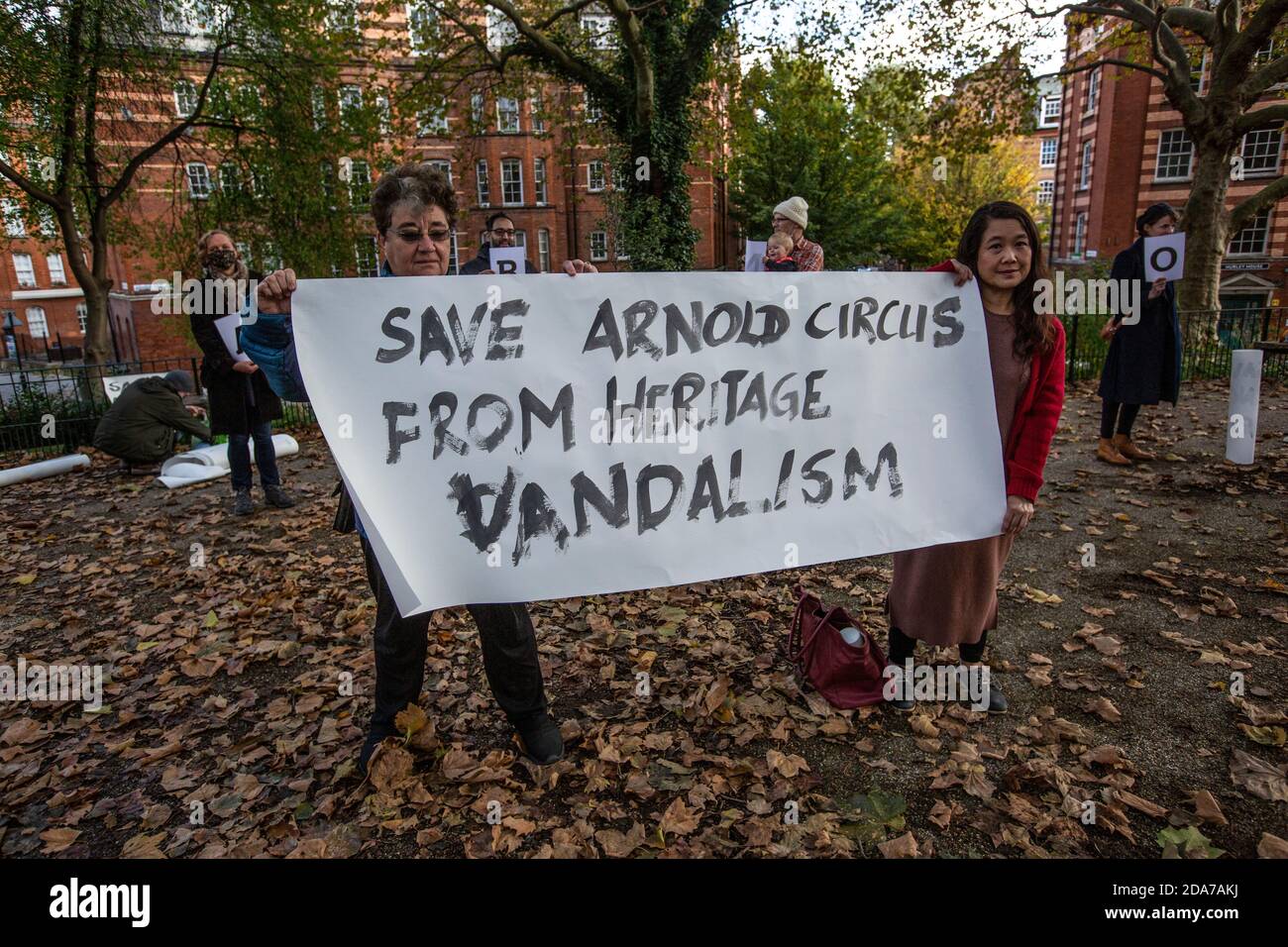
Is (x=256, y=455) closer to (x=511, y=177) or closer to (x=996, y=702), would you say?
(x=996, y=702)

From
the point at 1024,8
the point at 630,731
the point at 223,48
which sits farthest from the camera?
the point at 1024,8

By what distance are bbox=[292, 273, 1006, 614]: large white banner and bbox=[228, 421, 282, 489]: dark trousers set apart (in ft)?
16.0

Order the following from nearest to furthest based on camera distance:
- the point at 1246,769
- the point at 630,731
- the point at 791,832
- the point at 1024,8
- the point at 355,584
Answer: the point at 791,832, the point at 1246,769, the point at 630,731, the point at 355,584, the point at 1024,8

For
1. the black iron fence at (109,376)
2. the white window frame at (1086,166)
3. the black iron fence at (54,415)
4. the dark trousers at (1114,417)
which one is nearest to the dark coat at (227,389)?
the black iron fence at (54,415)

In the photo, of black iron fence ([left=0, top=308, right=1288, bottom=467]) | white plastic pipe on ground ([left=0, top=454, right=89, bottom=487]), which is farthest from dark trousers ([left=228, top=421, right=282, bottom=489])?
black iron fence ([left=0, top=308, right=1288, bottom=467])

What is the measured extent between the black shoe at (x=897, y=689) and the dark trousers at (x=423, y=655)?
63.3 inches

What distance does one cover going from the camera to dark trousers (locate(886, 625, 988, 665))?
3.25 metres

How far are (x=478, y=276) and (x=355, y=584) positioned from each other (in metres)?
3.46

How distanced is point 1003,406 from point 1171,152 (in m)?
37.8

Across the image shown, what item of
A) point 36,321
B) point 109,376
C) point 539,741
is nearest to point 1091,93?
point 109,376

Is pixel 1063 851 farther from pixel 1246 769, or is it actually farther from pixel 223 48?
pixel 223 48

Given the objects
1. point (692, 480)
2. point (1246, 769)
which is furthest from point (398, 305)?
point (1246, 769)

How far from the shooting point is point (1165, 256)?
21.0 feet

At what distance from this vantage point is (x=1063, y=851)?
253 cm
